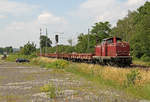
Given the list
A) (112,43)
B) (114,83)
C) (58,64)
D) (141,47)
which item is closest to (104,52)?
(112,43)

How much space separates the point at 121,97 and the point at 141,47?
2983cm

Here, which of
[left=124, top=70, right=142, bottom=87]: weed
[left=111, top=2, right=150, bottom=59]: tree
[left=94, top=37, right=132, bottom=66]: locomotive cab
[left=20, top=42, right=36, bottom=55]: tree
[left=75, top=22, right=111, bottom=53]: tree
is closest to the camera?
[left=124, top=70, right=142, bottom=87]: weed

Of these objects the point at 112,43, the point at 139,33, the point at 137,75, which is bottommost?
the point at 137,75

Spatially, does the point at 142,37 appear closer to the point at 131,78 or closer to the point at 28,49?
the point at 131,78

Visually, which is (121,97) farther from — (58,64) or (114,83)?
(58,64)

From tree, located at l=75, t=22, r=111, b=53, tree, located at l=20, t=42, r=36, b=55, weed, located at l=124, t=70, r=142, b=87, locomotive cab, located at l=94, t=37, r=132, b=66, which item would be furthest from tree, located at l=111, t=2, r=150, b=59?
tree, located at l=20, t=42, r=36, b=55

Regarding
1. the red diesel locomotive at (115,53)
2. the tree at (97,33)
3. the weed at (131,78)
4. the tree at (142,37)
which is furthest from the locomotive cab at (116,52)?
the tree at (97,33)

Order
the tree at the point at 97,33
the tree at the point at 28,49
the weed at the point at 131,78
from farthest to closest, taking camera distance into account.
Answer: the tree at the point at 28,49 → the tree at the point at 97,33 → the weed at the point at 131,78

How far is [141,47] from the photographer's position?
37375 millimetres

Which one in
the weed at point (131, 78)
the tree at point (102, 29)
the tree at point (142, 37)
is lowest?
the weed at point (131, 78)

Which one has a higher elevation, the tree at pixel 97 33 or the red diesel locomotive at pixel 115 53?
the tree at pixel 97 33

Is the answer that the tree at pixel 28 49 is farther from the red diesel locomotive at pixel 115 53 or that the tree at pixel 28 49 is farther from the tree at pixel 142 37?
the red diesel locomotive at pixel 115 53

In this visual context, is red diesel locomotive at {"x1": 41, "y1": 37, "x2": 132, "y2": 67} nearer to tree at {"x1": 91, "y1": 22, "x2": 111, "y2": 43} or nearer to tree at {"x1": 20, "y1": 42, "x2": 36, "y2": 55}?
tree at {"x1": 91, "y1": 22, "x2": 111, "y2": 43}

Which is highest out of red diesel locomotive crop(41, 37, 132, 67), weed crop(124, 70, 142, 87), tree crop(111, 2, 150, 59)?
tree crop(111, 2, 150, 59)
